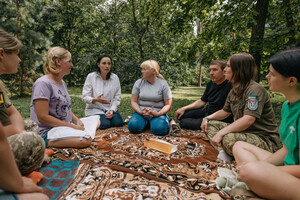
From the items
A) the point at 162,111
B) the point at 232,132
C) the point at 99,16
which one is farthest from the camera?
the point at 99,16

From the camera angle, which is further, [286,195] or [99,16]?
[99,16]

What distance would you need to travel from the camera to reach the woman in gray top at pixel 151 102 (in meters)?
3.93

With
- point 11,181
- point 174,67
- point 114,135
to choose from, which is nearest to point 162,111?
point 114,135

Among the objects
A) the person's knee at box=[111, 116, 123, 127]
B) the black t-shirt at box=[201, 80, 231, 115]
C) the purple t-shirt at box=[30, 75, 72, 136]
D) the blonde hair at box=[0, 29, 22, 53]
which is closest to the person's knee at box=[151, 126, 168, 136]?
the person's knee at box=[111, 116, 123, 127]

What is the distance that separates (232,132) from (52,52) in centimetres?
281

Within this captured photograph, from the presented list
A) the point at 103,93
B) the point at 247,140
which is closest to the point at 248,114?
the point at 247,140

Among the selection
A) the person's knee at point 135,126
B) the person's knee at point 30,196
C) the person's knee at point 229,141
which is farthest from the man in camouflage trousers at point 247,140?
the person's knee at point 30,196

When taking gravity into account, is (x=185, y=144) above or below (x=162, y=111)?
below

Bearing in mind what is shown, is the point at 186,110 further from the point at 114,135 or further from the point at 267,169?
the point at 267,169

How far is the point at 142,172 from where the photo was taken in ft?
7.20

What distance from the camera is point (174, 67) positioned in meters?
14.1

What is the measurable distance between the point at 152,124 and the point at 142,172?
1.77m

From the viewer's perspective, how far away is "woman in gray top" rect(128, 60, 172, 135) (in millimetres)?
3930

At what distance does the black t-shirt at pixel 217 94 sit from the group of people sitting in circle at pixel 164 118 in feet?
0.06
